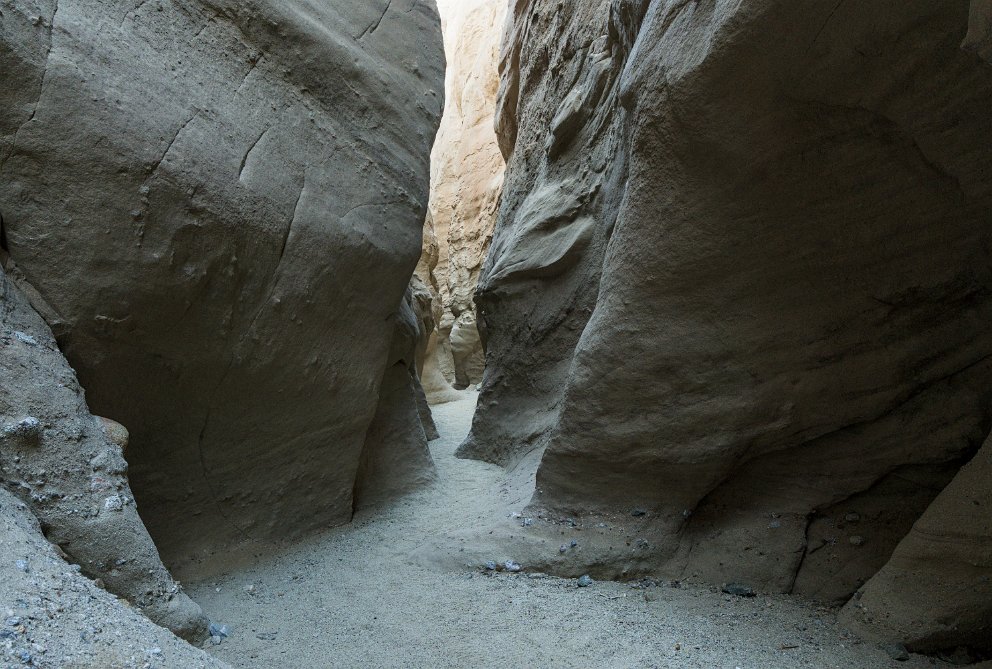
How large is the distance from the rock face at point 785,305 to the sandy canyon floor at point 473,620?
0.26 meters

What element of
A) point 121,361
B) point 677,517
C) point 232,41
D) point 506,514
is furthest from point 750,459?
point 232,41

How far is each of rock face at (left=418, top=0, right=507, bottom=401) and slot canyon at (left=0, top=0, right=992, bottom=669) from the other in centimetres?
855

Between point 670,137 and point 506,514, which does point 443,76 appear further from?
point 506,514

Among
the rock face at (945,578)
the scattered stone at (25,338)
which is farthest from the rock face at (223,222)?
the rock face at (945,578)

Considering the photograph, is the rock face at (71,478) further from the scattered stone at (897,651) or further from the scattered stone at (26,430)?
the scattered stone at (897,651)

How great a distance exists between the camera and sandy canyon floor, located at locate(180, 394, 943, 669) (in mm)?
2447

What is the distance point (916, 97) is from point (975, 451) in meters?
1.47

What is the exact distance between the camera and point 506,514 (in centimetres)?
383

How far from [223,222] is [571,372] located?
5.82ft

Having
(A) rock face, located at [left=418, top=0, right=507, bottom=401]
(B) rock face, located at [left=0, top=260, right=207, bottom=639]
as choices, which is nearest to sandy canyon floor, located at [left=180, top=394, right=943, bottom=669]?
(B) rock face, located at [left=0, top=260, right=207, bottom=639]

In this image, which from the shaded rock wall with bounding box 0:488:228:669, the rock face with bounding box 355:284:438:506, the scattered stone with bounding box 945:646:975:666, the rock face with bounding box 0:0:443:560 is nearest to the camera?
the shaded rock wall with bounding box 0:488:228:669

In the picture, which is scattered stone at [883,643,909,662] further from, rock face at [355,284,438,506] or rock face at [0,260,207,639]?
rock face at [355,284,438,506]

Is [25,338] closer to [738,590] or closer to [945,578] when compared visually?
[738,590]

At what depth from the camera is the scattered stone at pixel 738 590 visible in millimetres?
3008
